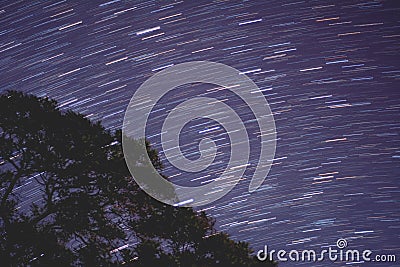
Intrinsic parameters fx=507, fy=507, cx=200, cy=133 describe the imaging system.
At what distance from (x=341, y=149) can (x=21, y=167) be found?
5.52m

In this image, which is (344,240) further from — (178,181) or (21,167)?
(21,167)

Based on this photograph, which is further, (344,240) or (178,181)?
(344,240)

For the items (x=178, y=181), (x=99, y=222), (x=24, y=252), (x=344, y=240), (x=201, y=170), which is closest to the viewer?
(x=24, y=252)

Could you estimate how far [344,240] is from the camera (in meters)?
8.37

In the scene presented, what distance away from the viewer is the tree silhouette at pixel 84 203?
531cm

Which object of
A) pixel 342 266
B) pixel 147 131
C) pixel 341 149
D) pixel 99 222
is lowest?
pixel 342 266

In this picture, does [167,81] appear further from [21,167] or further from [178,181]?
[21,167]

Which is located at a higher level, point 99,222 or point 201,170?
point 99,222

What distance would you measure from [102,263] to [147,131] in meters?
1.84

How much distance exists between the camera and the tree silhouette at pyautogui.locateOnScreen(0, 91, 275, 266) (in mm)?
5309

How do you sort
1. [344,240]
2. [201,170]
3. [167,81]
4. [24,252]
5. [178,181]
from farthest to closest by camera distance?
[344,240], [167,81], [201,170], [178,181], [24,252]

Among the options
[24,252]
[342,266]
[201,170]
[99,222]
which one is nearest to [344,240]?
[342,266]

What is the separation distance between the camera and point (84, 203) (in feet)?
17.8

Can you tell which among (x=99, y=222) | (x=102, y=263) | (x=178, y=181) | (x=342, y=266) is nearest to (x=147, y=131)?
(x=178, y=181)
